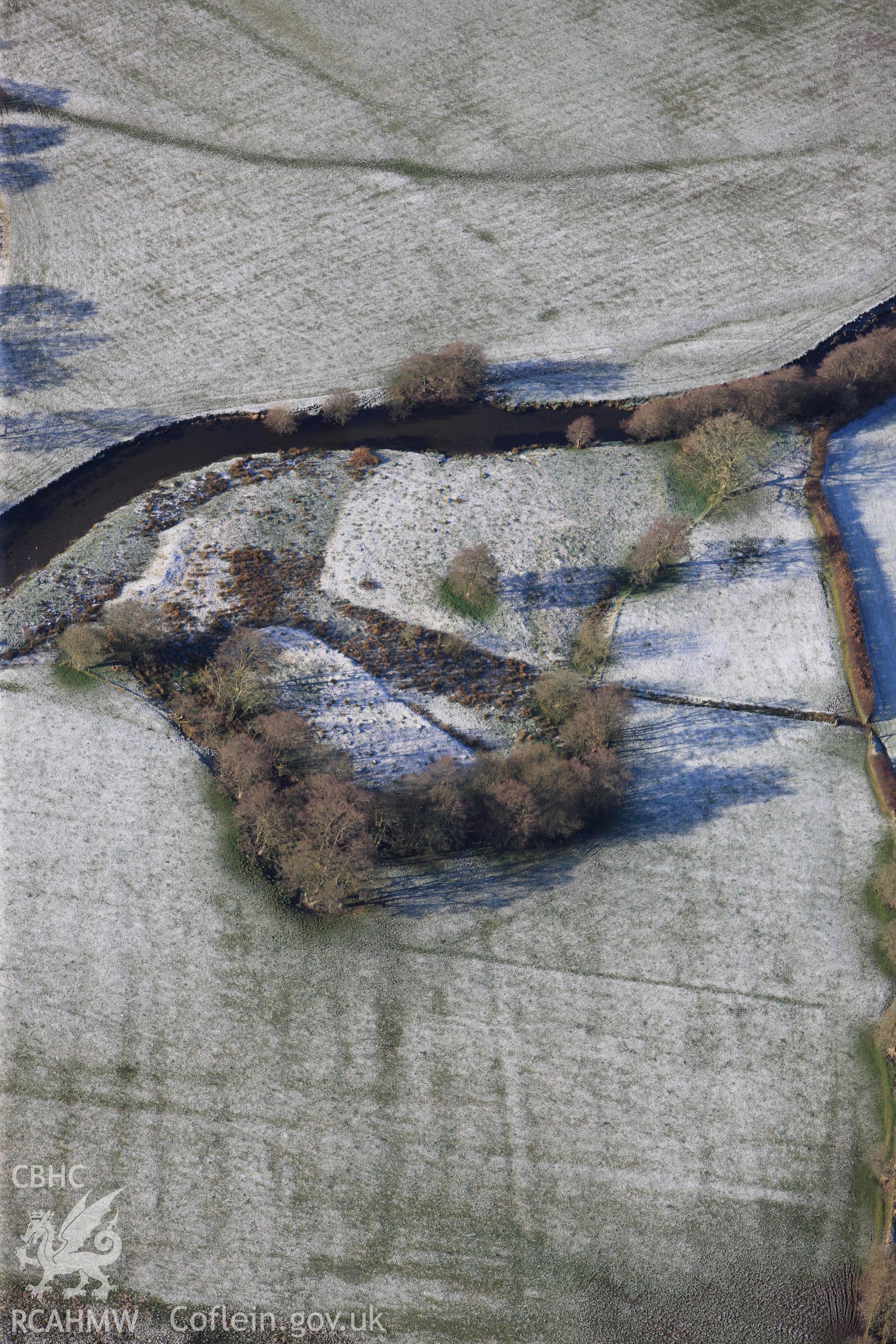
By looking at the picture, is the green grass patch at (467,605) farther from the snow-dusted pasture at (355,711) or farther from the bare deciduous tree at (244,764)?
the bare deciduous tree at (244,764)

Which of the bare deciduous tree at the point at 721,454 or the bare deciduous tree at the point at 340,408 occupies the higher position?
the bare deciduous tree at the point at 340,408

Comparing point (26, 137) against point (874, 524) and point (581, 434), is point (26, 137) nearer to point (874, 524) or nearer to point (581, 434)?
point (581, 434)

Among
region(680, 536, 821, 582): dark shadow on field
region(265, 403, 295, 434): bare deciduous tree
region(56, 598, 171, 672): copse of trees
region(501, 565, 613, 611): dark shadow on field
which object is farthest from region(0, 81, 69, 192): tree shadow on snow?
region(680, 536, 821, 582): dark shadow on field

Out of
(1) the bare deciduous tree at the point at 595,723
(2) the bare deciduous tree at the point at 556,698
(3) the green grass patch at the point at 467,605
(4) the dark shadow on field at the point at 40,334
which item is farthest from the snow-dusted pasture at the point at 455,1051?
(4) the dark shadow on field at the point at 40,334

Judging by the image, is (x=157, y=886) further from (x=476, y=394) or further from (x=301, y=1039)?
(x=476, y=394)

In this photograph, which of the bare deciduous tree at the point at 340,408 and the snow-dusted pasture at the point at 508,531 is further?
the bare deciduous tree at the point at 340,408

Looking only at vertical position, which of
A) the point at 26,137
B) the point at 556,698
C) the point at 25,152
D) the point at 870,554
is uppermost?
the point at 26,137

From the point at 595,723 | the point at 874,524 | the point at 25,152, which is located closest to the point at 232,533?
the point at 595,723

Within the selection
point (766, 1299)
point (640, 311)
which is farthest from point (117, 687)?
point (640, 311)
